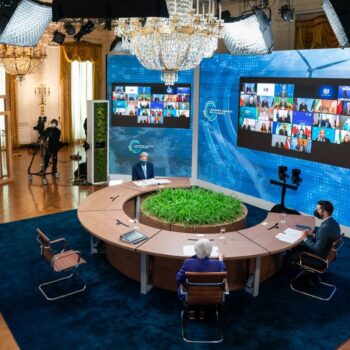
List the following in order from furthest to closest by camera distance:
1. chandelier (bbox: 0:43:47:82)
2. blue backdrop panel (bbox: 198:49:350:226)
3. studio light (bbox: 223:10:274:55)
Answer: chandelier (bbox: 0:43:47:82)
blue backdrop panel (bbox: 198:49:350:226)
studio light (bbox: 223:10:274:55)

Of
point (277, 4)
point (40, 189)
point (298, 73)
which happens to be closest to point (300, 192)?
point (298, 73)

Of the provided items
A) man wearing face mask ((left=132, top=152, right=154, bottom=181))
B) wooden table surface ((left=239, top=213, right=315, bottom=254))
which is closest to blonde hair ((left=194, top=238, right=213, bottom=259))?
wooden table surface ((left=239, top=213, right=315, bottom=254))

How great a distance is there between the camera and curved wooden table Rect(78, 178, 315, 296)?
209 inches

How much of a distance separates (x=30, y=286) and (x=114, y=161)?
5.79 metres

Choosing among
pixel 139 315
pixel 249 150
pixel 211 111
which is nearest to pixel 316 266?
pixel 139 315

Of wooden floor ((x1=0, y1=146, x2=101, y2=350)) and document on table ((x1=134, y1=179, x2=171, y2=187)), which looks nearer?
document on table ((x1=134, y1=179, x2=171, y2=187))

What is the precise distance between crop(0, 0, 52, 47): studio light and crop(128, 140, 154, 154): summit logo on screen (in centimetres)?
688

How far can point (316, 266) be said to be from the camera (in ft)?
18.1

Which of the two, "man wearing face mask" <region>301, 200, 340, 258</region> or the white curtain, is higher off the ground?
the white curtain

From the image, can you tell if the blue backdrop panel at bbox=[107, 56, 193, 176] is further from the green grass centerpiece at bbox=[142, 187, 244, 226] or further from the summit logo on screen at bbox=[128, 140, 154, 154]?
the green grass centerpiece at bbox=[142, 187, 244, 226]

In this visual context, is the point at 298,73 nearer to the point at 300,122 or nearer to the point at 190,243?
the point at 300,122

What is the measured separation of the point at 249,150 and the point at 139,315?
17.0 feet

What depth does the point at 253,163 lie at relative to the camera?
9352 millimetres

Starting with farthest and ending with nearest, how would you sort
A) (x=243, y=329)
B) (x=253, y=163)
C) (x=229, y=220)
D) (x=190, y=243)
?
1. (x=253, y=163)
2. (x=229, y=220)
3. (x=190, y=243)
4. (x=243, y=329)
